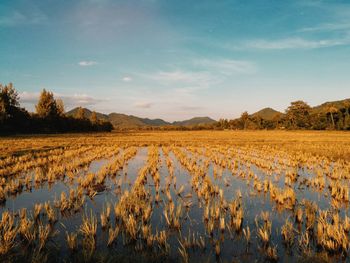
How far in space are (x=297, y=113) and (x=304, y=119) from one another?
11.2 meters

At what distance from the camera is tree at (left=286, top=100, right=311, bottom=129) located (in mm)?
109581

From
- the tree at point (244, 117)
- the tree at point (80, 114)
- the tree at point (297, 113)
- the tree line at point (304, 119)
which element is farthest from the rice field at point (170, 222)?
the tree at point (244, 117)

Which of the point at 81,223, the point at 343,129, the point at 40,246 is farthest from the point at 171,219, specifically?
the point at 343,129

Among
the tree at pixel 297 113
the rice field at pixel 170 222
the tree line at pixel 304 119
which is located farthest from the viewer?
the tree at pixel 297 113

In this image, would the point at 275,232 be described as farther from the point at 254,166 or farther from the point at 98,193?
the point at 254,166

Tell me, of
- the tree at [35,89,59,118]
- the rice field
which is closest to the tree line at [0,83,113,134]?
the tree at [35,89,59,118]

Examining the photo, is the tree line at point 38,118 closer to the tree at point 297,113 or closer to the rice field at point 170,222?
the rice field at point 170,222

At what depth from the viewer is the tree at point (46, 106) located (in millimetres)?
67250

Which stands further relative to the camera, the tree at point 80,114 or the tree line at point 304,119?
the tree line at point 304,119

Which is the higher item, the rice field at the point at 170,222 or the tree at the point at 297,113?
the tree at the point at 297,113

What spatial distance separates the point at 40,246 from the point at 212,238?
377 centimetres

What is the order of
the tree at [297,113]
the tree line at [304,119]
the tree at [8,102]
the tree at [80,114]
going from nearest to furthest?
the tree at [8,102]
the tree at [80,114]
the tree line at [304,119]
the tree at [297,113]

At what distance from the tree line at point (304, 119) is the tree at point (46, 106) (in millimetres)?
86835

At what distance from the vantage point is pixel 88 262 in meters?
5.21
